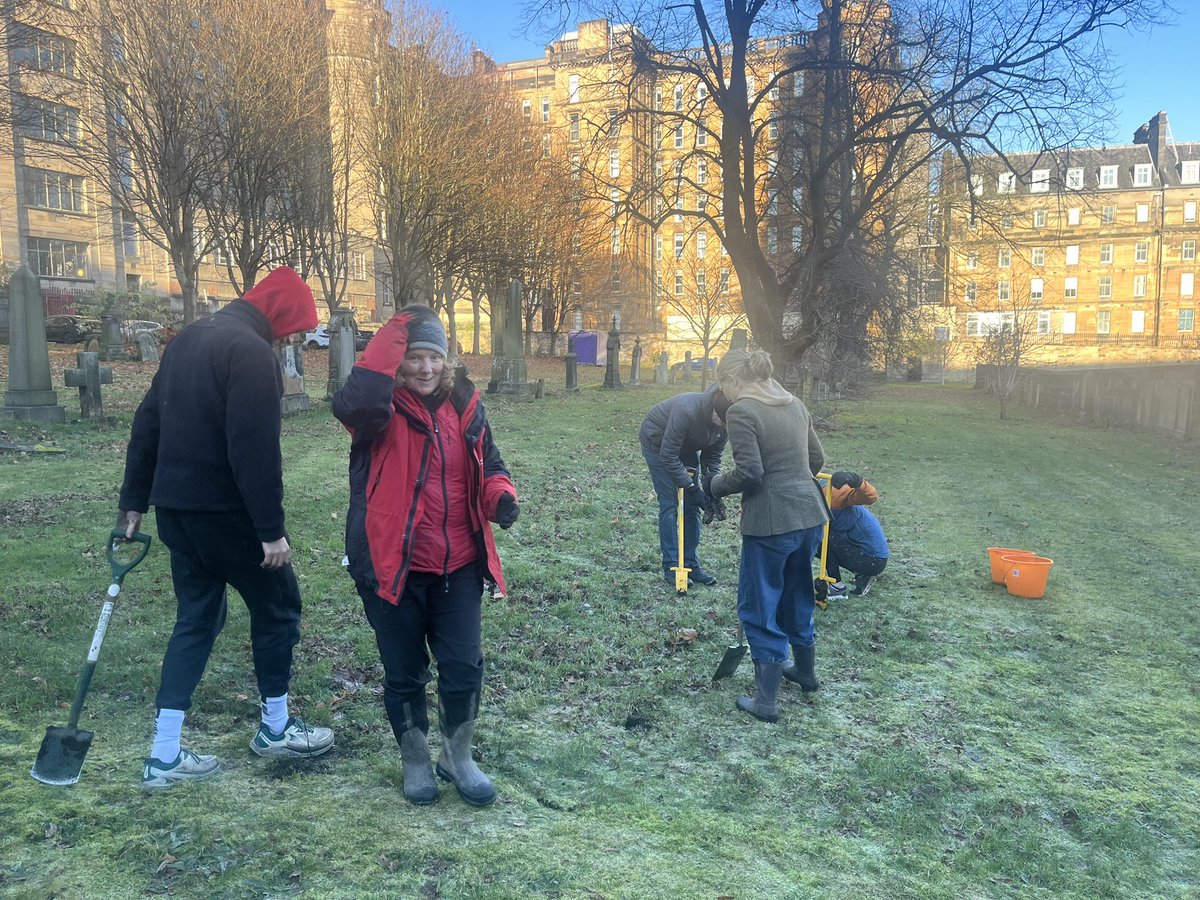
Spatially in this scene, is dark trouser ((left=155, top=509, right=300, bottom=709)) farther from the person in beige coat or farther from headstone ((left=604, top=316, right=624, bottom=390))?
headstone ((left=604, top=316, right=624, bottom=390))

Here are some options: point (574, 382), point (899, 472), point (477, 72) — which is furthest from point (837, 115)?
point (477, 72)

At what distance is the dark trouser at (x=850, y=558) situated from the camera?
6.55 metres

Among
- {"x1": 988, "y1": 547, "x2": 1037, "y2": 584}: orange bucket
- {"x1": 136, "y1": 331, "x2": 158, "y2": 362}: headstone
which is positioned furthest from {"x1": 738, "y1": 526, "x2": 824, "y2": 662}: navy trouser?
{"x1": 136, "y1": 331, "x2": 158, "y2": 362}: headstone

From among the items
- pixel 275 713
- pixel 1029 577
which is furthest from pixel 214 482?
pixel 1029 577

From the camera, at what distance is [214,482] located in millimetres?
3295

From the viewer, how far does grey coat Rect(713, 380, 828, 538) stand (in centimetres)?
441

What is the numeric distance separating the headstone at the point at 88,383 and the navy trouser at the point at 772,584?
1104 centimetres

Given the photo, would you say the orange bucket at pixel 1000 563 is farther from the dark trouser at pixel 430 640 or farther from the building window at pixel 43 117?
the building window at pixel 43 117

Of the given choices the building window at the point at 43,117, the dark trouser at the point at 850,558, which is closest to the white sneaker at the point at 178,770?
the dark trouser at the point at 850,558

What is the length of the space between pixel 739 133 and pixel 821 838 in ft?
53.6

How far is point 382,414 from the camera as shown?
3129 mm

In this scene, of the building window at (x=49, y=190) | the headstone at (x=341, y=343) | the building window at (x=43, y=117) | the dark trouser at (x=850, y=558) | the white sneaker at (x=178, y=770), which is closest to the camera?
the white sneaker at (x=178, y=770)

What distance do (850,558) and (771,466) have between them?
248cm

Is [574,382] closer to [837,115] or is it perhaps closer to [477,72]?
[837,115]
